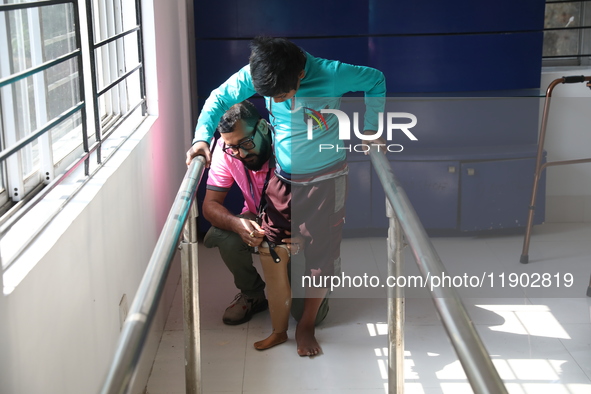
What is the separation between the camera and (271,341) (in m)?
2.83

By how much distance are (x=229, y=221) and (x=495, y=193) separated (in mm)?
1684

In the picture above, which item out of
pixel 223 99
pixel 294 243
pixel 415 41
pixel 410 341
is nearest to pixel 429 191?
pixel 415 41

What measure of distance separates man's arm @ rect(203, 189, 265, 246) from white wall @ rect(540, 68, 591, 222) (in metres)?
2.07

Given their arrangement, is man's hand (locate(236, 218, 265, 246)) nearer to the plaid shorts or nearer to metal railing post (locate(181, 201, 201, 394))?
the plaid shorts

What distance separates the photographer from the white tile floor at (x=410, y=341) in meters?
2.57

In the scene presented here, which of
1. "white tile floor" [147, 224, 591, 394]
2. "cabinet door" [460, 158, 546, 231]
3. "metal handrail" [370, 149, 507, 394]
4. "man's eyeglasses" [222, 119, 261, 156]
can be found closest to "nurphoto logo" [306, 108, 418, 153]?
"man's eyeglasses" [222, 119, 261, 156]

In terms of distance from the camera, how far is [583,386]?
2.52 meters

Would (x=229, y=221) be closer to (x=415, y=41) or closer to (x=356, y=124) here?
(x=356, y=124)

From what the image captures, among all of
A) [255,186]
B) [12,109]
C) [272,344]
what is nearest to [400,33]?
[255,186]

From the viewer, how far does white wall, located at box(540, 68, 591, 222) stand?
4094mm

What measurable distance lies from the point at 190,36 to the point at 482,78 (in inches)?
59.9

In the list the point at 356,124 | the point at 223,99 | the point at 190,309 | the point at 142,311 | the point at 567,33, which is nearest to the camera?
the point at 142,311

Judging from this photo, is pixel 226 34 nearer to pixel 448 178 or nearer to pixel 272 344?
pixel 448 178

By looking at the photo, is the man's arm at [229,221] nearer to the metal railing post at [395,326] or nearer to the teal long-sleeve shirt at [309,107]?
the teal long-sleeve shirt at [309,107]
